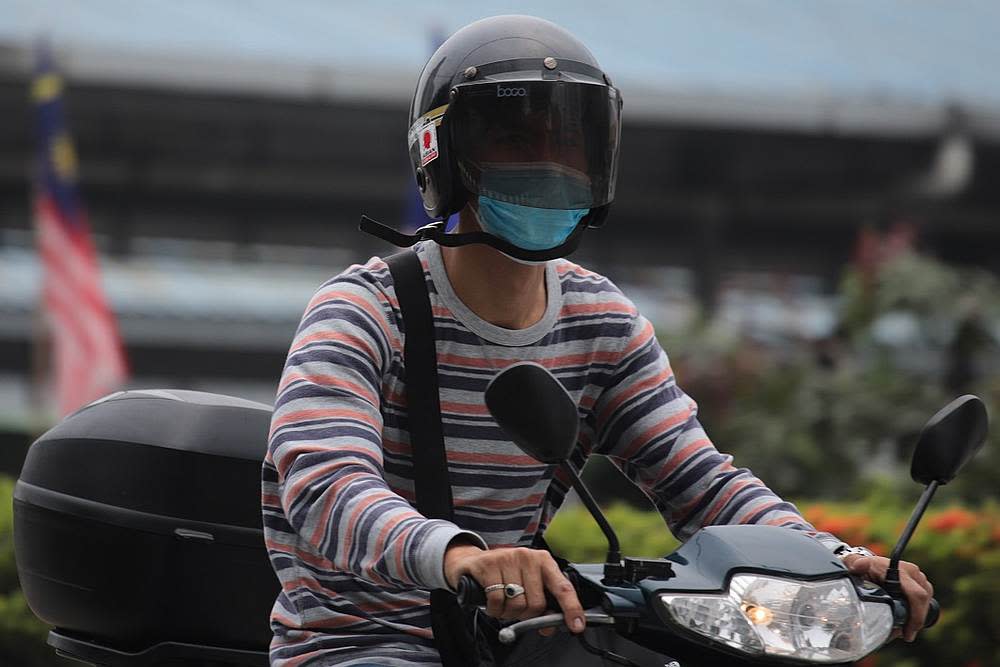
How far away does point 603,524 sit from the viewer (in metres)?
1.79

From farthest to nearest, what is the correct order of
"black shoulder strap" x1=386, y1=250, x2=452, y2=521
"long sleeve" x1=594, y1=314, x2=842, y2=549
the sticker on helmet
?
"long sleeve" x1=594, y1=314, x2=842, y2=549 < the sticker on helmet < "black shoulder strap" x1=386, y1=250, x2=452, y2=521

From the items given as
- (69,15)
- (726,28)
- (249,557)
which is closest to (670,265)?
(726,28)

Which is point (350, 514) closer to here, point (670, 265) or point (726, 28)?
point (726, 28)

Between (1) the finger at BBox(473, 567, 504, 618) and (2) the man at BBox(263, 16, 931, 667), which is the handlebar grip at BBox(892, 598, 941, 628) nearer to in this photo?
(2) the man at BBox(263, 16, 931, 667)

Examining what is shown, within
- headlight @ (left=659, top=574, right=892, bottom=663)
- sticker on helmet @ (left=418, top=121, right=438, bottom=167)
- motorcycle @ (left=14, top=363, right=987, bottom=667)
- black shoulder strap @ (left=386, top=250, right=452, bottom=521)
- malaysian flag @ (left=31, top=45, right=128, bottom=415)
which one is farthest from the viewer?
malaysian flag @ (left=31, top=45, right=128, bottom=415)

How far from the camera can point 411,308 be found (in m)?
2.40

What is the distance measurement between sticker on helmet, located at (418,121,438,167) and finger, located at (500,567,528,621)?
886 millimetres

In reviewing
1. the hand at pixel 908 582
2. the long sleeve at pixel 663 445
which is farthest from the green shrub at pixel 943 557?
the hand at pixel 908 582

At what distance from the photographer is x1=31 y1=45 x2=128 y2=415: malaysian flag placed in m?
13.0

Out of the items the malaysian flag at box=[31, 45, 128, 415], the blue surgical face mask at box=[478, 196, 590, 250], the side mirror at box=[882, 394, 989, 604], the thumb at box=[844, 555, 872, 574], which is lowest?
the malaysian flag at box=[31, 45, 128, 415]

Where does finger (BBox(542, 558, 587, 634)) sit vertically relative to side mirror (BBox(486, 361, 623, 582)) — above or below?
below

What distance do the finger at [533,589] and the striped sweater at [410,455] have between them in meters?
0.15

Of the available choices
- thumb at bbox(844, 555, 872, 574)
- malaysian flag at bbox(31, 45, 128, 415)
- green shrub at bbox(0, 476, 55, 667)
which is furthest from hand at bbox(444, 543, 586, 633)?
malaysian flag at bbox(31, 45, 128, 415)

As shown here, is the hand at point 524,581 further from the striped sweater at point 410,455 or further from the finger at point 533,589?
the striped sweater at point 410,455
